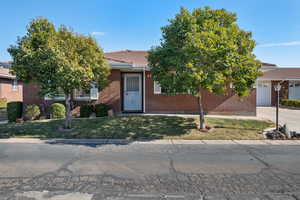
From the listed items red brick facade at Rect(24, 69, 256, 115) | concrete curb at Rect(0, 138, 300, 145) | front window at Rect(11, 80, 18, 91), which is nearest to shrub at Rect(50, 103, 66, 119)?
red brick facade at Rect(24, 69, 256, 115)

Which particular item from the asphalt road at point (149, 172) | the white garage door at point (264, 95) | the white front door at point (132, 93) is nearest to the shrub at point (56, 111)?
the white front door at point (132, 93)

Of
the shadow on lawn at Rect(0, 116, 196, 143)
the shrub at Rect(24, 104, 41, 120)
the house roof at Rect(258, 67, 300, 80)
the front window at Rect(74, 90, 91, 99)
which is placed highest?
the house roof at Rect(258, 67, 300, 80)

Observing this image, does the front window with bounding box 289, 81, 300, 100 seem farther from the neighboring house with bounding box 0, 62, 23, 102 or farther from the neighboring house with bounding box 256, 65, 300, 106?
the neighboring house with bounding box 0, 62, 23, 102

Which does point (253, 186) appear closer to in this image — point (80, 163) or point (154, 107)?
point (80, 163)

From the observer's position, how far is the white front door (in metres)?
12.2

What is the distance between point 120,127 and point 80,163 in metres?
3.76

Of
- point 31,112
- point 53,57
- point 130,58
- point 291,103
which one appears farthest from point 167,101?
point 291,103

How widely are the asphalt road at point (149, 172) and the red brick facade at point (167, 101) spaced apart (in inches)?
223

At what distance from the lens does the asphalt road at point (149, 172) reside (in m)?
3.05

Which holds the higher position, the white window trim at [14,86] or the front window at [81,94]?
the white window trim at [14,86]

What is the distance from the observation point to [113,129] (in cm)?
789

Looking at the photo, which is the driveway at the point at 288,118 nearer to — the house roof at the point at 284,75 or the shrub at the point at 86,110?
the house roof at the point at 284,75

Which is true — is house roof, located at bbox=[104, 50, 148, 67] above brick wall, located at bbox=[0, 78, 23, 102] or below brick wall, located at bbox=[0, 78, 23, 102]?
above

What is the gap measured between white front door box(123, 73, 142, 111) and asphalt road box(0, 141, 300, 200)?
21.3 feet
